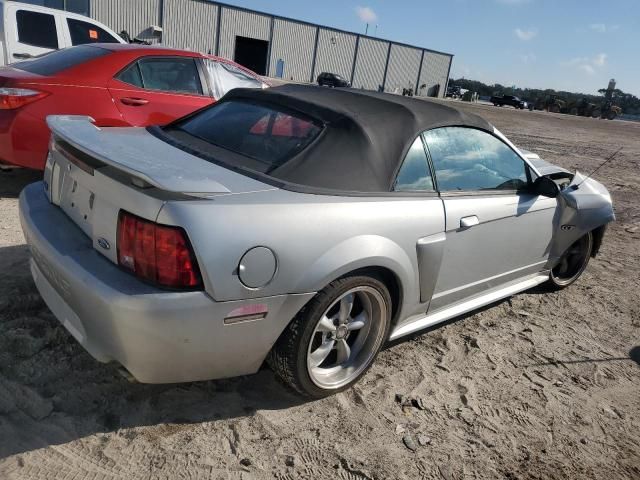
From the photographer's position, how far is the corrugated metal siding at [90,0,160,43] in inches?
1176

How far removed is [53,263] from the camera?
230 centimetres

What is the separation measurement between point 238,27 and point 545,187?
37.4m

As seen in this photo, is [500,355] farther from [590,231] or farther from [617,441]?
[590,231]

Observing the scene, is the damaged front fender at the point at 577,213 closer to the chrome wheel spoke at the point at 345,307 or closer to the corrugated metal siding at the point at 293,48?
the chrome wheel spoke at the point at 345,307

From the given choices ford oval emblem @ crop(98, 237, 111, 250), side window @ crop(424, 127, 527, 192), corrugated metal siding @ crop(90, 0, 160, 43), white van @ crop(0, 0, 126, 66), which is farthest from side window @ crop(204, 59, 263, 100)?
corrugated metal siding @ crop(90, 0, 160, 43)

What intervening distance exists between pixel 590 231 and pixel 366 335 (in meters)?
2.62

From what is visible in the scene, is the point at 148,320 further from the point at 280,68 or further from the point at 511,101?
the point at 511,101

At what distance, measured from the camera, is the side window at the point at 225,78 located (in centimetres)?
570

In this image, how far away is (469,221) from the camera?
2.95 meters

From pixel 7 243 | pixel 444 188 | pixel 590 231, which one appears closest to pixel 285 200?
pixel 444 188

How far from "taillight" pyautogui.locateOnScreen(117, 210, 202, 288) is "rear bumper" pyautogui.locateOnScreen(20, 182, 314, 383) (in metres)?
0.05

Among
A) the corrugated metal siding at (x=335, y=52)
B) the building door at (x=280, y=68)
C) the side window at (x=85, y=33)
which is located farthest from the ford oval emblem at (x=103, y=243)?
the corrugated metal siding at (x=335, y=52)

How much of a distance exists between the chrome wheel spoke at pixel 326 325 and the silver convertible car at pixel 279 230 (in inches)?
0.5

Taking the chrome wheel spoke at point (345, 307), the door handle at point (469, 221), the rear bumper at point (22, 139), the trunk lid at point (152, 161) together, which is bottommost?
the chrome wheel spoke at point (345, 307)
